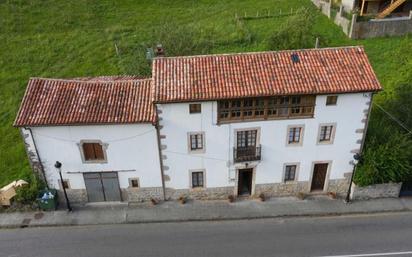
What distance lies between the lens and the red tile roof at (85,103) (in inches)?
920

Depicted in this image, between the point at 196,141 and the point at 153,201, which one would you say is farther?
the point at 153,201

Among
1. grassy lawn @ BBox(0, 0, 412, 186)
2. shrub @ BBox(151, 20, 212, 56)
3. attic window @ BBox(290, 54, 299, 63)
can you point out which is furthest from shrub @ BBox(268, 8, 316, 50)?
attic window @ BBox(290, 54, 299, 63)

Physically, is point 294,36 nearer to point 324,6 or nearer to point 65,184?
point 324,6

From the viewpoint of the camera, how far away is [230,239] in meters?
24.7

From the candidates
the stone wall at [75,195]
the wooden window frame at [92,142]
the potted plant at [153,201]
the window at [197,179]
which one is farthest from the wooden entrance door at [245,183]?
the stone wall at [75,195]

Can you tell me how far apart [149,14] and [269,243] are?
37.0 metres

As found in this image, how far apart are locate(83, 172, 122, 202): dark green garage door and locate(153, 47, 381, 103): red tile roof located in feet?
22.4

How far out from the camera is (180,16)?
2039 inches

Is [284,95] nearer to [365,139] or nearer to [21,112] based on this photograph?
[365,139]

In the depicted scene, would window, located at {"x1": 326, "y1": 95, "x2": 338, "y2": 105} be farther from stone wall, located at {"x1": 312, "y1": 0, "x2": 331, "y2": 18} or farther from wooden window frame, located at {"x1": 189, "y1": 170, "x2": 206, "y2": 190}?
stone wall, located at {"x1": 312, "y1": 0, "x2": 331, "y2": 18}

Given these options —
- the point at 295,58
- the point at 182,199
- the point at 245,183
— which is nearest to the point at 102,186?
the point at 182,199

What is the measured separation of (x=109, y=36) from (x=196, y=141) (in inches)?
1068

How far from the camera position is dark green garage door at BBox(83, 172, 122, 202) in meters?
26.0

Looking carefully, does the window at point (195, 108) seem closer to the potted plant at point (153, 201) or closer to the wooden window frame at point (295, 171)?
the wooden window frame at point (295, 171)
